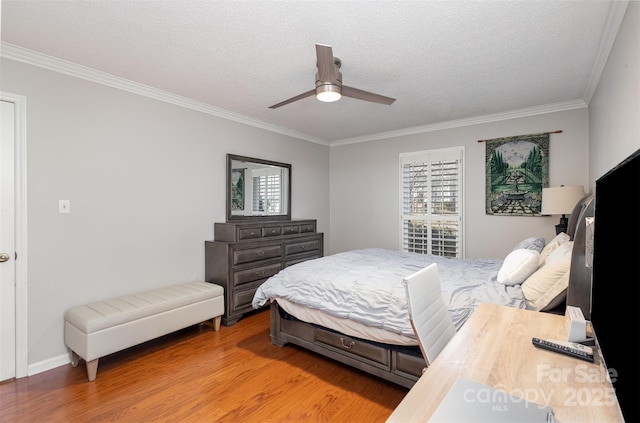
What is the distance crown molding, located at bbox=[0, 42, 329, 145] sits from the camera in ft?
7.98

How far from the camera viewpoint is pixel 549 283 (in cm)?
191

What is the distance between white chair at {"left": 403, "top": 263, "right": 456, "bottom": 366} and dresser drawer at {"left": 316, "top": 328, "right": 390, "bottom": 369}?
0.75m

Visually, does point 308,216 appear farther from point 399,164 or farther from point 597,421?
point 597,421

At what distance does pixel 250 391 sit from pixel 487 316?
175cm

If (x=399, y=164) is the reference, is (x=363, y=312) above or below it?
below

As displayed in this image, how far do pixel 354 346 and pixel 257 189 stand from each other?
269 centimetres

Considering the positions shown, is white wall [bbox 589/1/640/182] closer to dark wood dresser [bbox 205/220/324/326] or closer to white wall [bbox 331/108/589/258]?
white wall [bbox 331/108/589/258]

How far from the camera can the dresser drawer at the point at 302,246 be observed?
428cm

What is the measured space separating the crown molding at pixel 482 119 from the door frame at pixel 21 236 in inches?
168

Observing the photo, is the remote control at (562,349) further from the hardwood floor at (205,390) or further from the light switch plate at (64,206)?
the light switch plate at (64,206)

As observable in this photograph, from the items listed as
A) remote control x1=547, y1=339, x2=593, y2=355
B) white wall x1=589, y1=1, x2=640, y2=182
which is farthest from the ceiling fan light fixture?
remote control x1=547, y1=339, x2=593, y2=355

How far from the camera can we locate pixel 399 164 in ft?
16.2

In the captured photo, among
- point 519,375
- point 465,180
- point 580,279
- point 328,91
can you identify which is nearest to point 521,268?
point 580,279

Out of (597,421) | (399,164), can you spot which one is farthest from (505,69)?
(597,421)
